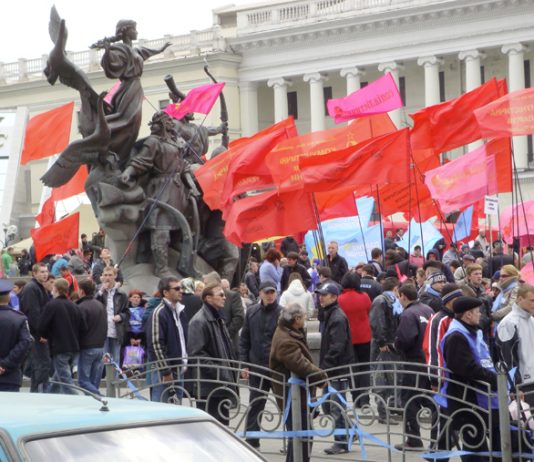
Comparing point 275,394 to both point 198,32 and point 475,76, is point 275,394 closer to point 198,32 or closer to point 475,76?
point 475,76

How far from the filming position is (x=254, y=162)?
69.9ft

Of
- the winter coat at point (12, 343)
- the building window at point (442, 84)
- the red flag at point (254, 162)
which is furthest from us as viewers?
the building window at point (442, 84)

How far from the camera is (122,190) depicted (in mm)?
18922

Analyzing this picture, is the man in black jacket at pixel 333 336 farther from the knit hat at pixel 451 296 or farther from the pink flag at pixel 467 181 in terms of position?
the pink flag at pixel 467 181

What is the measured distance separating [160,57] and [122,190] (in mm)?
59343

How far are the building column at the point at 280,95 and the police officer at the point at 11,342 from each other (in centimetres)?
6417

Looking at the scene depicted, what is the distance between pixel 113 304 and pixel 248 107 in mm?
61551

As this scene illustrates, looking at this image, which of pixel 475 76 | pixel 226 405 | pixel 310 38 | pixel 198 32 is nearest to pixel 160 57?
pixel 198 32

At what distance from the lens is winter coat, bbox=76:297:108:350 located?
563 inches

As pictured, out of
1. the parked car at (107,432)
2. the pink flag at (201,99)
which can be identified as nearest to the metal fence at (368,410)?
the parked car at (107,432)

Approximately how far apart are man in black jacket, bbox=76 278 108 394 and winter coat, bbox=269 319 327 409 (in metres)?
3.79

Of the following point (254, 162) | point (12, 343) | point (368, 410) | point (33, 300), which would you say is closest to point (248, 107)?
point (254, 162)

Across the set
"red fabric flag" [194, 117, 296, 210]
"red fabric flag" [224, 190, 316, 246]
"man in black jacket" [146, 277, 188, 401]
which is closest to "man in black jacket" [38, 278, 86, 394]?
"man in black jacket" [146, 277, 188, 401]

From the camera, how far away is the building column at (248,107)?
7669 cm
